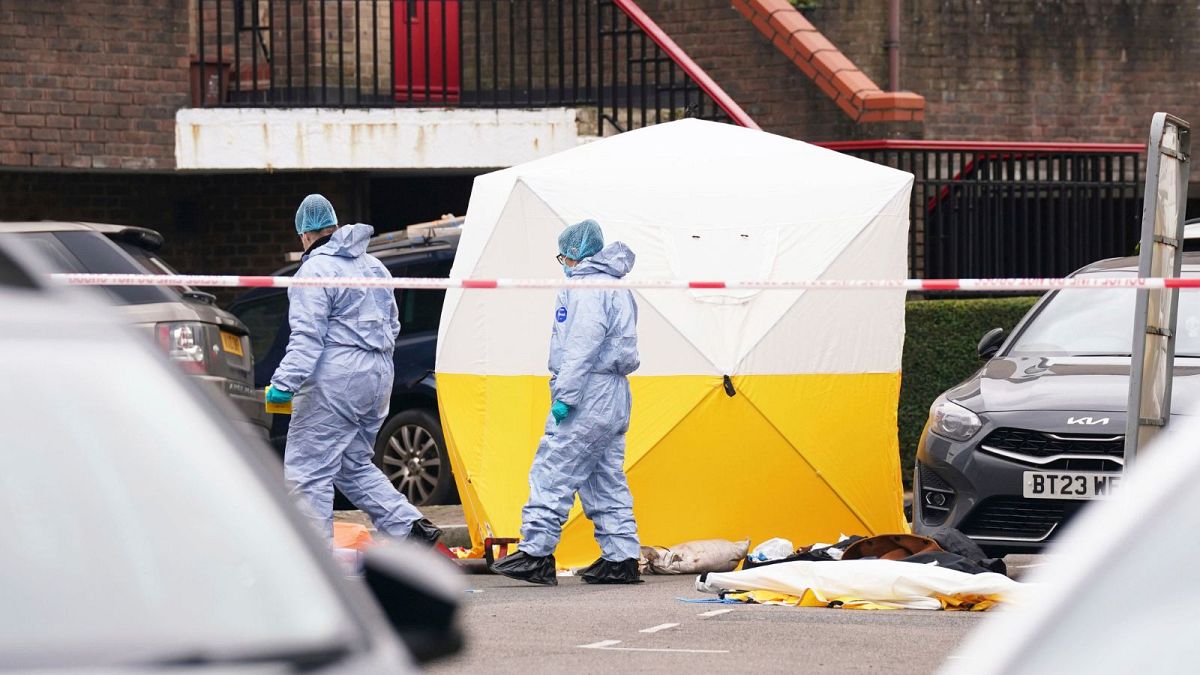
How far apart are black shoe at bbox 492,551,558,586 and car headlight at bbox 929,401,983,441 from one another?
201 centimetres

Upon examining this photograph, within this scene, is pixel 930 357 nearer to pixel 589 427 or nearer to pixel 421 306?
pixel 421 306

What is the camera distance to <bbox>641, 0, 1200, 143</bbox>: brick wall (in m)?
18.6

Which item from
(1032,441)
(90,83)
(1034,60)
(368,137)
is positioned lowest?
(1032,441)

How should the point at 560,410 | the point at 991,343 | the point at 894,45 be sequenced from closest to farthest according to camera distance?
the point at 560,410
the point at 991,343
the point at 894,45

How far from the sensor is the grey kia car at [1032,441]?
31.1 ft

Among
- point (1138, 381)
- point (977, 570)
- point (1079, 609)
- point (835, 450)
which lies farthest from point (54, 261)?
point (1079, 609)

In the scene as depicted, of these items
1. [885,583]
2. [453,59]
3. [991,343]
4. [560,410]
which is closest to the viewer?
[885,583]

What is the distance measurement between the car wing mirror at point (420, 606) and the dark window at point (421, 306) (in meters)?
9.85

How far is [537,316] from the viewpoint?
10.8 meters

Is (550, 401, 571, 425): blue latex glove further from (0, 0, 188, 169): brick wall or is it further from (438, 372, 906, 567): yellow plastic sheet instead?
(0, 0, 188, 169): brick wall

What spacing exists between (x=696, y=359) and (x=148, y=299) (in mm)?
3028

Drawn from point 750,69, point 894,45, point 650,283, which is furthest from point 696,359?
point 894,45

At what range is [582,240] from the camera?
33.3ft

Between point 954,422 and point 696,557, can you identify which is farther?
point 696,557
